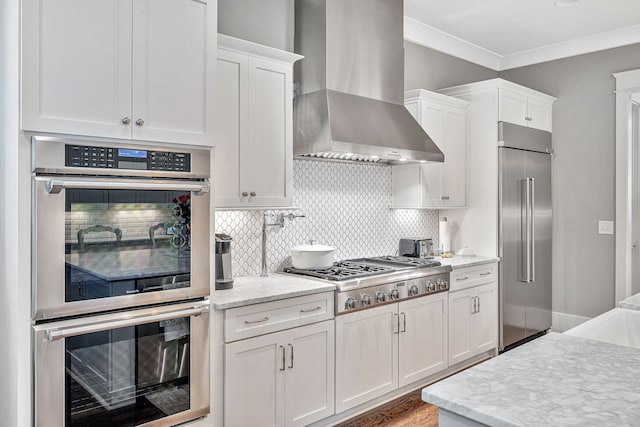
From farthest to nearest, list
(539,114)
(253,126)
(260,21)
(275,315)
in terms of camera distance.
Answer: (539,114) < (260,21) < (253,126) < (275,315)

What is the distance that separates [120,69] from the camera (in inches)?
82.4

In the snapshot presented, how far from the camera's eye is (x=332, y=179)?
383 centimetres

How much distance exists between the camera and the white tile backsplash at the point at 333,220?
329 cm

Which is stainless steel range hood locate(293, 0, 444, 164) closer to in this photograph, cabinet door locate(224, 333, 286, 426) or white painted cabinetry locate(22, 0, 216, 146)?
white painted cabinetry locate(22, 0, 216, 146)

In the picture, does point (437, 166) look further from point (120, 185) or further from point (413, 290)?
point (120, 185)

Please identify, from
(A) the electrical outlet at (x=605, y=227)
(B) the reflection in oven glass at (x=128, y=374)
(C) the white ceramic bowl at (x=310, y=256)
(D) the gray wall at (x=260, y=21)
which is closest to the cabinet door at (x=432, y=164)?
Result: (C) the white ceramic bowl at (x=310, y=256)

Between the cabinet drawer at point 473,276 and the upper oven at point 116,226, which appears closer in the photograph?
the upper oven at point 116,226

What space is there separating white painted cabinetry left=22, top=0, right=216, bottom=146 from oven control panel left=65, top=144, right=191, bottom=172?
0.06 meters

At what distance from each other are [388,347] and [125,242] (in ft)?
6.51

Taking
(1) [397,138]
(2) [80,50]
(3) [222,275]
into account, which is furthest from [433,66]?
(2) [80,50]

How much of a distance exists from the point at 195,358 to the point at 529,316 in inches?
141

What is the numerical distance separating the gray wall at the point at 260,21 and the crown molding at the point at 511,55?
1.31 metres

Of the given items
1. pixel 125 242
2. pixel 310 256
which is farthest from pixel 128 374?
pixel 310 256

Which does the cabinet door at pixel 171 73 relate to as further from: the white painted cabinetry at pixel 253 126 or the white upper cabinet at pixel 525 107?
the white upper cabinet at pixel 525 107
